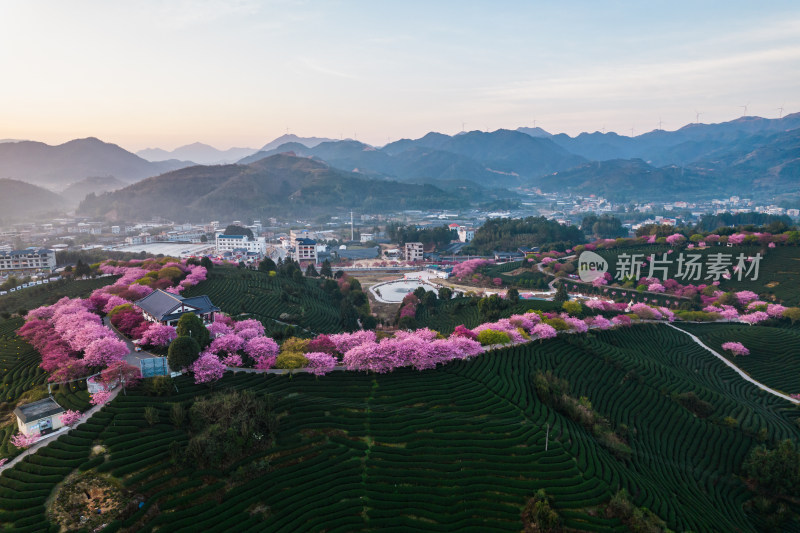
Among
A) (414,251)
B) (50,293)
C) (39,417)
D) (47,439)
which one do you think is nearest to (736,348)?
(47,439)

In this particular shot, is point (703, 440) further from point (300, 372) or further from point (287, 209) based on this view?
point (287, 209)

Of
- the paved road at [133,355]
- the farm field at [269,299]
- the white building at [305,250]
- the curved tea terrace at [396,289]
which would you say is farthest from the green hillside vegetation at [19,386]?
the white building at [305,250]

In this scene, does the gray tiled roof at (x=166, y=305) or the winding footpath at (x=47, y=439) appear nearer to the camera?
the winding footpath at (x=47, y=439)

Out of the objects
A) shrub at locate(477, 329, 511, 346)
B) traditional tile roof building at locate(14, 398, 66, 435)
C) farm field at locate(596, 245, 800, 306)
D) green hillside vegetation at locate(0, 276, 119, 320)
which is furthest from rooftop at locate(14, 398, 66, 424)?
farm field at locate(596, 245, 800, 306)

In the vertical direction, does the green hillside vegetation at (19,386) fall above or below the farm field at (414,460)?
above

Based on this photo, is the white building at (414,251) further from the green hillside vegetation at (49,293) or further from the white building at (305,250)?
the green hillside vegetation at (49,293)

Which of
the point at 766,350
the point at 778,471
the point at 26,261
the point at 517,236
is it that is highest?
the point at 517,236

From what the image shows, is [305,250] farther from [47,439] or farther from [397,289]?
[47,439]
